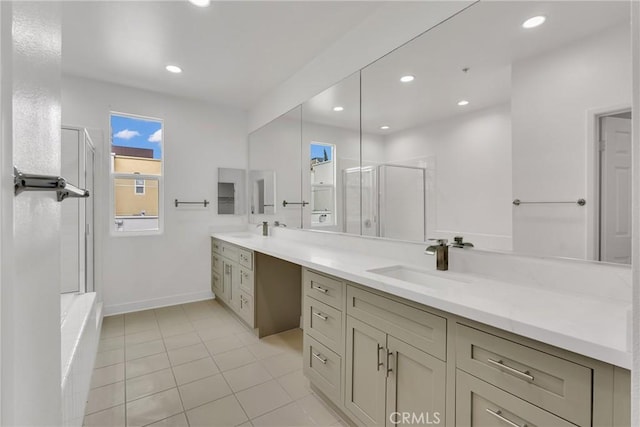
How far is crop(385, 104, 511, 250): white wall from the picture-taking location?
143 centimetres

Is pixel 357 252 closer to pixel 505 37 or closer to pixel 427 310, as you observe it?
pixel 427 310

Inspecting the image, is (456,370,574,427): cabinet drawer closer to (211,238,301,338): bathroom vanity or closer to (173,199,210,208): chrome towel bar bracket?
(211,238,301,338): bathroom vanity

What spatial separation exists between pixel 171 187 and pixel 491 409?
382cm

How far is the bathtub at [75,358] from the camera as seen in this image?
131 cm

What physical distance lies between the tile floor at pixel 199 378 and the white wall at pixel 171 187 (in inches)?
21.5

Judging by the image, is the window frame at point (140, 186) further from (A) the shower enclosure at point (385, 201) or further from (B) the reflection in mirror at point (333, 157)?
(A) the shower enclosure at point (385, 201)

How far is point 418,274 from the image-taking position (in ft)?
5.57

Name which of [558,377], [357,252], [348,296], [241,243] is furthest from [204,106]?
[558,377]

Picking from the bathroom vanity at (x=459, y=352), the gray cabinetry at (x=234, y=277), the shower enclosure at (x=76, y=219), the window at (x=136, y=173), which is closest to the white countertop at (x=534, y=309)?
the bathroom vanity at (x=459, y=352)

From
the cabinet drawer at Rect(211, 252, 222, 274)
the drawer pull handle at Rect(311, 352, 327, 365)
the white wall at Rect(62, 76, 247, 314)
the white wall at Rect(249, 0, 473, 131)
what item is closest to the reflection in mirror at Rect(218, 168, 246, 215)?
the white wall at Rect(62, 76, 247, 314)

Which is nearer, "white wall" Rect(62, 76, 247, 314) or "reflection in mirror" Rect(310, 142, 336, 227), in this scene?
"reflection in mirror" Rect(310, 142, 336, 227)

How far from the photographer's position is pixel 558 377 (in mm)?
824

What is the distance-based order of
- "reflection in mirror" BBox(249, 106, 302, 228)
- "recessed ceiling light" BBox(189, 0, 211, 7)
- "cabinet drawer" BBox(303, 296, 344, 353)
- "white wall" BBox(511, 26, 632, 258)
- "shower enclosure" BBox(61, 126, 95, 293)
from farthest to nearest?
"reflection in mirror" BBox(249, 106, 302, 228) < "shower enclosure" BBox(61, 126, 95, 293) < "recessed ceiling light" BBox(189, 0, 211, 7) < "cabinet drawer" BBox(303, 296, 344, 353) < "white wall" BBox(511, 26, 632, 258)

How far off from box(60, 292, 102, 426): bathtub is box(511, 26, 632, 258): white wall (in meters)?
2.20
